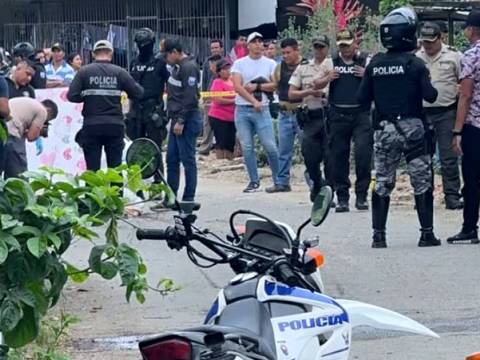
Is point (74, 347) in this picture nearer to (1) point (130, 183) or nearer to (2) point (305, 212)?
(1) point (130, 183)

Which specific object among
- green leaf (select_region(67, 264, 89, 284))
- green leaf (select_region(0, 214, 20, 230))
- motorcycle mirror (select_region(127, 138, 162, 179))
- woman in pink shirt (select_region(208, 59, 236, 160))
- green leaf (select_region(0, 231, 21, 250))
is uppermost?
motorcycle mirror (select_region(127, 138, 162, 179))

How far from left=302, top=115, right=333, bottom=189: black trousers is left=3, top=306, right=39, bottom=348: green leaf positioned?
27.9ft

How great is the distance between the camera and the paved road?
23.7ft

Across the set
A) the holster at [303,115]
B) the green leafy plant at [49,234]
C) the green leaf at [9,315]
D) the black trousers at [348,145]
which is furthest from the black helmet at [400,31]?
the green leaf at [9,315]

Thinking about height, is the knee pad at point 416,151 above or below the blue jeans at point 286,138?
above

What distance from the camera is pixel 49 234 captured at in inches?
176

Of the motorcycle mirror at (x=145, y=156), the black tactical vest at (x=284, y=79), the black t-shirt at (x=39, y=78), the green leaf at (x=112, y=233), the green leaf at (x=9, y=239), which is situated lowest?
the black t-shirt at (x=39, y=78)

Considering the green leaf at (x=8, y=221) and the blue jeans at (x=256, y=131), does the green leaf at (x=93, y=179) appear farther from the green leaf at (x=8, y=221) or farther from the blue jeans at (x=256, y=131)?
the blue jeans at (x=256, y=131)

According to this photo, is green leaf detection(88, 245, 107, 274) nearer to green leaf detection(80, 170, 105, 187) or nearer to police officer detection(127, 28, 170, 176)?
green leaf detection(80, 170, 105, 187)

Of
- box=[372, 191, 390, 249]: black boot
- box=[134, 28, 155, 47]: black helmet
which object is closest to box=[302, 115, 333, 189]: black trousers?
box=[134, 28, 155, 47]: black helmet

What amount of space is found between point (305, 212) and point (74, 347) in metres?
5.84

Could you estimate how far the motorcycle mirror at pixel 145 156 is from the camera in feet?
14.3

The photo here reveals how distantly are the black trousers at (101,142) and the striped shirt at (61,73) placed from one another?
7396mm

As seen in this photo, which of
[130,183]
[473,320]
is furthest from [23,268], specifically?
[473,320]
